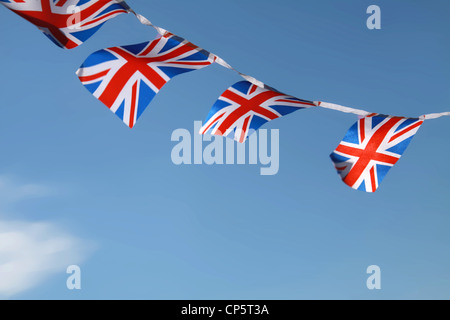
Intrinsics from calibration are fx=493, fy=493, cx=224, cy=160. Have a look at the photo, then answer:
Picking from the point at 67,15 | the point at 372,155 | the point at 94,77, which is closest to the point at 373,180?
the point at 372,155

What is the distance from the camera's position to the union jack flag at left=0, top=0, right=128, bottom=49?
13.6ft

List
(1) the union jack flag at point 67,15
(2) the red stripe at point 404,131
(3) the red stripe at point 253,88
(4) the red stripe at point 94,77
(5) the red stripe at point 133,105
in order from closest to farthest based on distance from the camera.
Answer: (1) the union jack flag at point 67,15, (4) the red stripe at point 94,77, (5) the red stripe at point 133,105, (3) the red stripe at point 253,88, (2) the red stripe at point 404,131

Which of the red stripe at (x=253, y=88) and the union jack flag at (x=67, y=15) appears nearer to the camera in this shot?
the union jack flag at (x=67, y=15)

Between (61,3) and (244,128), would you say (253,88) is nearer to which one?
(244,128)

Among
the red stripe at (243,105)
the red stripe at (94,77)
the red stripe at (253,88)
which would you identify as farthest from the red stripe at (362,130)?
the red stripe at (94,77)

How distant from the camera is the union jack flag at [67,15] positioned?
4141 mm

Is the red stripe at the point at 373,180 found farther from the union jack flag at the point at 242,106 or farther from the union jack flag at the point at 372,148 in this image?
the union jack flag at the point at 242,106

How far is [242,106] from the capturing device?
547cm

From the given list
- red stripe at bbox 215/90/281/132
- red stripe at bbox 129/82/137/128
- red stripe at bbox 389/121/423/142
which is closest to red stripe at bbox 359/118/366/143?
red stripe at bbox 389/121/423/142

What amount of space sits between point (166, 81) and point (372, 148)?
8.50 feet

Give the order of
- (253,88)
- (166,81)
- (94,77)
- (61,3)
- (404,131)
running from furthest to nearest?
1. (404,131)
2. (253,88)
3. (166,81)
4. (94,77)
5. (61,3)

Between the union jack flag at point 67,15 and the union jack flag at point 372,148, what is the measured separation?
3.00 m
